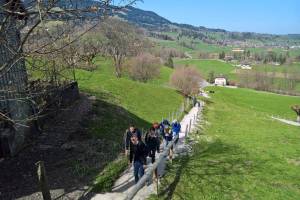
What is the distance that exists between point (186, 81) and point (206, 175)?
4666 centimetres

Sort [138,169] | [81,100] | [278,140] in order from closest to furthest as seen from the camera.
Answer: [138,169]
[81,100]
[278,140]

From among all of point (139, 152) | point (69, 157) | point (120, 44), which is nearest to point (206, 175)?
point (139, 152)

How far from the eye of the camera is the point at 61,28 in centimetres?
841

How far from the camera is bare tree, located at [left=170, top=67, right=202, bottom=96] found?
2397 inches

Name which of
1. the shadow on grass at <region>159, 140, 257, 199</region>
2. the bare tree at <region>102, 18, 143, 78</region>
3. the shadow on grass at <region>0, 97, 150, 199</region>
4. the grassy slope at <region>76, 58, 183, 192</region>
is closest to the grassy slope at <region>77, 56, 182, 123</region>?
the grassy slope at <region>76, 58, 183, 192</region>

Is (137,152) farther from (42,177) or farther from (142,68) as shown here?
(142,68)

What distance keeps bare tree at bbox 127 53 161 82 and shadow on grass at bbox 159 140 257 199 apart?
177 feet

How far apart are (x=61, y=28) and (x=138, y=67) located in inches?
2633

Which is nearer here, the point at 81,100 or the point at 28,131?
the point at 28,131

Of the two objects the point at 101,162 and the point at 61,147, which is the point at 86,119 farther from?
the point at 101,162

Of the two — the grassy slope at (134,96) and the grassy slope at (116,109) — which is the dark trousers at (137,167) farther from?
the grassy slope at (134,96)

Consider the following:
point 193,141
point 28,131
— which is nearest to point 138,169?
point 28,131

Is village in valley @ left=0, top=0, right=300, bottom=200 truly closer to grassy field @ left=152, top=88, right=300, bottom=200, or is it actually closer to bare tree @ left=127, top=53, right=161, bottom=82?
grassy field @ left=152, top=88, right=300, bottom=200

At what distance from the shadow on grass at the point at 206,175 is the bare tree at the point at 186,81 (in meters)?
37.8
